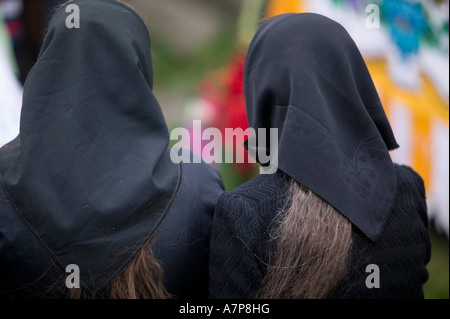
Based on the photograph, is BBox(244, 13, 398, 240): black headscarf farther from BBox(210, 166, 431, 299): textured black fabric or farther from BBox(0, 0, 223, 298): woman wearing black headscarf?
BBox(0, 0, 223, 298): woman wearing black headscarf

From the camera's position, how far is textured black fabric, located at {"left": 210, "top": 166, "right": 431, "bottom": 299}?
1524mm

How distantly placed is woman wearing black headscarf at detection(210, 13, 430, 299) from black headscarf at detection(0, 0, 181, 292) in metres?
0.27

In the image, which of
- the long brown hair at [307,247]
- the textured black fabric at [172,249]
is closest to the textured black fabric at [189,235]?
the textured black fabric at [172,249]

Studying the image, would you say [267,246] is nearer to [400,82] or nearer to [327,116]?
[327,116]

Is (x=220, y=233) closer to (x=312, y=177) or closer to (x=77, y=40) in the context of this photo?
(x=312, y=177)

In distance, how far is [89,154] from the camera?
4.75 ft

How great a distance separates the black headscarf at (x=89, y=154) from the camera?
56.4 inches

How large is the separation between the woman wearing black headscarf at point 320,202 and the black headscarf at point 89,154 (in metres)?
0.27

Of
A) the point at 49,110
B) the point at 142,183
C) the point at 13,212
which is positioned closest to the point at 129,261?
the point at 142,183

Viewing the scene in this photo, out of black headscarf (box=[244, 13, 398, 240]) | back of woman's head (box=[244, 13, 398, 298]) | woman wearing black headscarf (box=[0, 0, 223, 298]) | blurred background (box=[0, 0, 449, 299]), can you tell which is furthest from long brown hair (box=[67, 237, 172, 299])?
blurred background (box=[0, 0, 449, 299])

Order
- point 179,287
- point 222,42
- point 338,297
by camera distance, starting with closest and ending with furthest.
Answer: point 338,297, point 179,287, point 222,42

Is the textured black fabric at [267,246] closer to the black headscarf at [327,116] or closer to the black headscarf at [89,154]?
the black headscarf at [327,116]

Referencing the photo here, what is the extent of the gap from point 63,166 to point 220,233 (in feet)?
1.54
